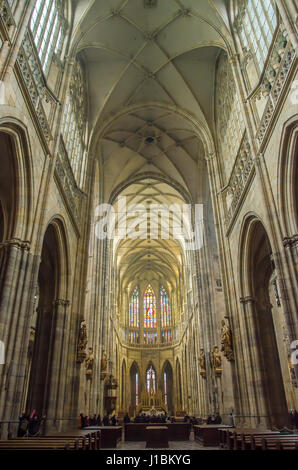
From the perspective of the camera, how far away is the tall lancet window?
46.3 metres

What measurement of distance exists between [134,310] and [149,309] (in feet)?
6.66

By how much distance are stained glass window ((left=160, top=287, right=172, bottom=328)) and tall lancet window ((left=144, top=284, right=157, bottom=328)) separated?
108 centimetres

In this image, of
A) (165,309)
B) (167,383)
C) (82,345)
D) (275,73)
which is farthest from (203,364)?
(165,309)

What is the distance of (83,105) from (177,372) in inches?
1316

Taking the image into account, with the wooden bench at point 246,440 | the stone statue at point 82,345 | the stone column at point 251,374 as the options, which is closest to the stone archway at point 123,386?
the stone statue at point 82,345

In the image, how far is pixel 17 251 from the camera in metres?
9.16

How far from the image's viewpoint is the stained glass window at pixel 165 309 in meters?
45.8

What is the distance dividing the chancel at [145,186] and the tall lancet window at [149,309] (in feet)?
61.9

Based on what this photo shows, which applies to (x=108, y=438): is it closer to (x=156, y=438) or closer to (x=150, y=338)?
(x=156, y=438)

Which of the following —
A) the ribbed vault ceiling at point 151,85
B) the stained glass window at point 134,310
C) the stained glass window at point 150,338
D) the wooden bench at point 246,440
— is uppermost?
the ribbed vault ceiling at point 151,85

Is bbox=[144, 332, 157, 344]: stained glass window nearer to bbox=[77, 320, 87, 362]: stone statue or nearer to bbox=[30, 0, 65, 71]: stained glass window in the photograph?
bbox=[77, 320, 87, 362]: stone statue

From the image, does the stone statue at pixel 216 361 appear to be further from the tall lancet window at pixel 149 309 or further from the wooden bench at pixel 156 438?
the tall lancet window at pixel 149 309

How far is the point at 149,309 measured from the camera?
46969mm
